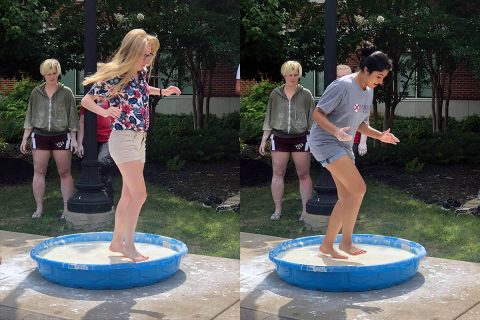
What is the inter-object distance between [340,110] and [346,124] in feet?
0.30

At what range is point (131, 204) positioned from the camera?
4027 mm

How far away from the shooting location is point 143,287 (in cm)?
405

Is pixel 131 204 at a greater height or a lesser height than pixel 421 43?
lesser

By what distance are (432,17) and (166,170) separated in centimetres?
295

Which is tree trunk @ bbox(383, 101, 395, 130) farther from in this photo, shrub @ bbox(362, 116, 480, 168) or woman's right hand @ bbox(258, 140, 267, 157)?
woman's right hand @ bbox(258, 140, 267, 157)

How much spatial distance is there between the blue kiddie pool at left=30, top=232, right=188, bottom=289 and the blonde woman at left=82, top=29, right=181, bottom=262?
0.30m

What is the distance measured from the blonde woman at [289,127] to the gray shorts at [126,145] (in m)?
1.03

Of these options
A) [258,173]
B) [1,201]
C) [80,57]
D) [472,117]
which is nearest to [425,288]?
[258,173]

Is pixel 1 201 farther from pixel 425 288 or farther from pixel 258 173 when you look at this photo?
pixel 425 288

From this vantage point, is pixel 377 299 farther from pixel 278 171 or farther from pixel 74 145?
pixel 74 145

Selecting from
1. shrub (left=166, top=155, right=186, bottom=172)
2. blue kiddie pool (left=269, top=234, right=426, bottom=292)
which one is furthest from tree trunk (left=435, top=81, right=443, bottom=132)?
shrub (left=166, top=155, right=186, bottom=172)

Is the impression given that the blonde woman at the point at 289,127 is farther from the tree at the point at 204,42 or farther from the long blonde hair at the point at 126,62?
the long blonde hair at the point at 126,62

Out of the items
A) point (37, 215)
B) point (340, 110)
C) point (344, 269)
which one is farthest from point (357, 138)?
point (37, 215)

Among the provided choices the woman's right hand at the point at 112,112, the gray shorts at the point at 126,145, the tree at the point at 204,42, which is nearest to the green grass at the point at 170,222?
the tree at the point at 204,42
